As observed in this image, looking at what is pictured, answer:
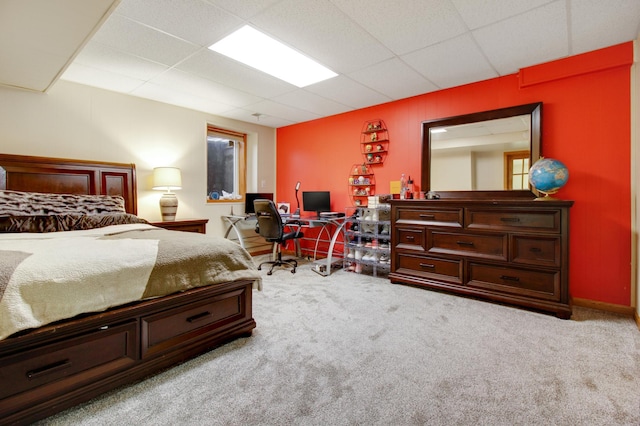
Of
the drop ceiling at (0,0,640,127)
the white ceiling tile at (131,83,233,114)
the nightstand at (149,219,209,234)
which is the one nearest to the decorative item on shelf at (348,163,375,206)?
the drop ceiling at (0,0,640,127)

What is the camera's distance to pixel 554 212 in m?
2.50

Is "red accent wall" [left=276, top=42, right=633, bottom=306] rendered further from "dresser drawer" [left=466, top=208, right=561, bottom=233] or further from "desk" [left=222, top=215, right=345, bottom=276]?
"desk" [left=222, top=215, right=345, bottom=276]

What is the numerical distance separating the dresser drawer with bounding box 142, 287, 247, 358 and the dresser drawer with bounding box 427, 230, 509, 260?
2081mm

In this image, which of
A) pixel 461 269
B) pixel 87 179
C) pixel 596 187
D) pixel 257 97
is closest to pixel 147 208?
pixel 87 179

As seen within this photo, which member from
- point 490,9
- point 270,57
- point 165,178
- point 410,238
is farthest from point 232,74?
point 410,238

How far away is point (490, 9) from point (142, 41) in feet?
8.94

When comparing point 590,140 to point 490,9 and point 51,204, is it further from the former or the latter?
point 51,204

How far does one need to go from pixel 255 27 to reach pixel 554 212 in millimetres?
2895

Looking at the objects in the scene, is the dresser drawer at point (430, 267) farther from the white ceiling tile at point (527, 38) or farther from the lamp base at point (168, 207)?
the lamp base at point (168, 207)

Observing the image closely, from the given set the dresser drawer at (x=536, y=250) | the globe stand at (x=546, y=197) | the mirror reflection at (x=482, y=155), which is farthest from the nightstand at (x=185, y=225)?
the globe stand at (x=546, y=197)

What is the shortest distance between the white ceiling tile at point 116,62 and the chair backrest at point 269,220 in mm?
1800

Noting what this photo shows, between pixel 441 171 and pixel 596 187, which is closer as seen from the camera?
pixel 596 187

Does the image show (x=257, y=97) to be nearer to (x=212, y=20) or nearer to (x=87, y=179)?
(x=212, y=20)

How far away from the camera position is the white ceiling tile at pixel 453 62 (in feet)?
8.45
